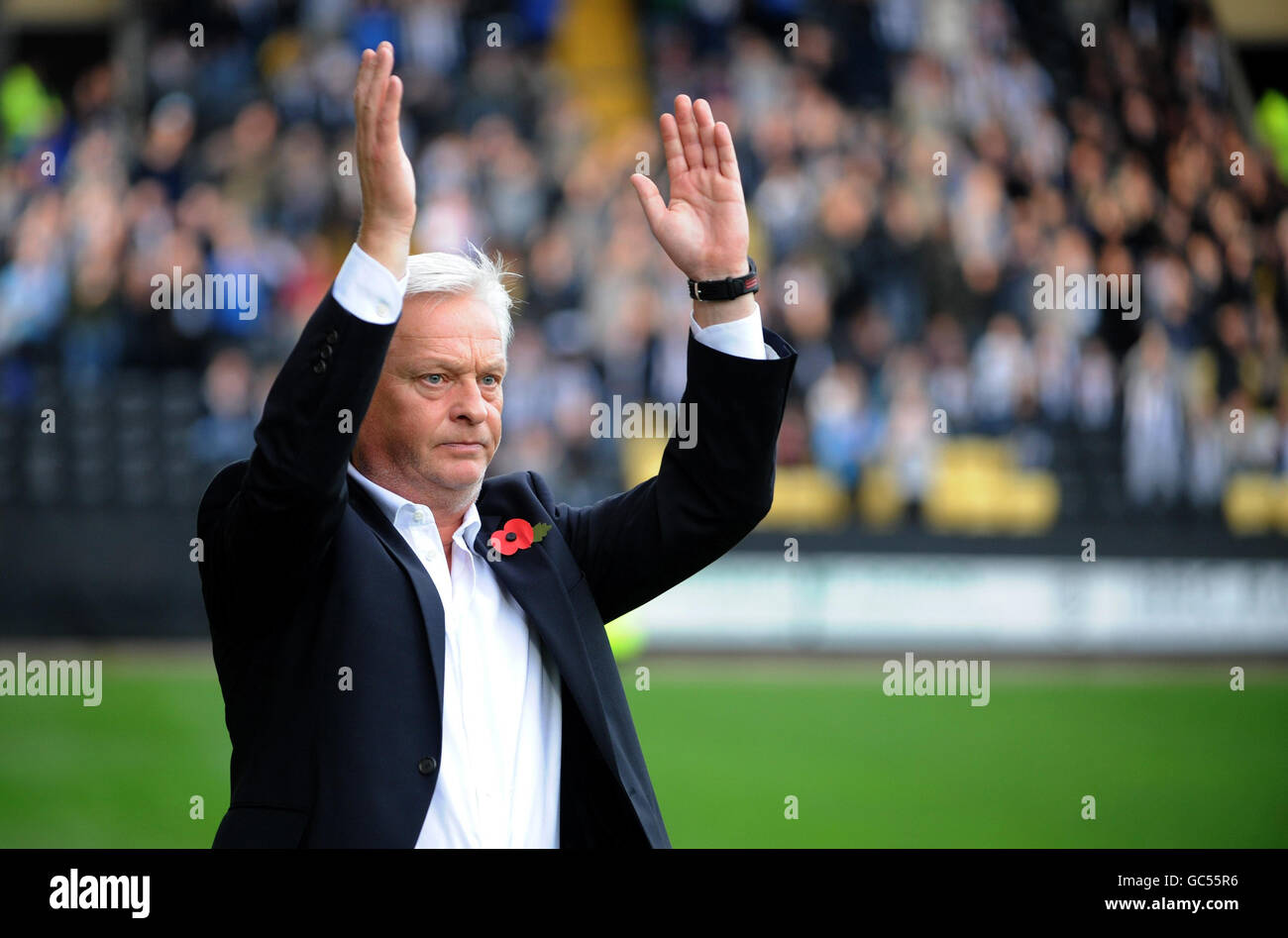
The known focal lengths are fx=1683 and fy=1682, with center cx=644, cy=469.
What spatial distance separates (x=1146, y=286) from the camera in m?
15.7

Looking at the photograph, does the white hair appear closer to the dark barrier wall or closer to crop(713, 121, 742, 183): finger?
crop(713, 121, 742, 183): finger

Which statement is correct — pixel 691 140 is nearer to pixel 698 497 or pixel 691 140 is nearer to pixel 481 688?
pixel 698 497

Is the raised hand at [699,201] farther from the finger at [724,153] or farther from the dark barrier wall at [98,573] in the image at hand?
the dark barrier wall at [98,573]

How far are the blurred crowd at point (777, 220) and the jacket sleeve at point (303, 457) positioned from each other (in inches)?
403

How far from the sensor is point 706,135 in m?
3.21

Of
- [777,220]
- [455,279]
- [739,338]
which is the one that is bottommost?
[739,338]

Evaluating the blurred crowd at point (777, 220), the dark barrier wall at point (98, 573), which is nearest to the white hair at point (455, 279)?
the dark barrier wall at point (98, 573)

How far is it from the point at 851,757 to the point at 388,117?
828cm

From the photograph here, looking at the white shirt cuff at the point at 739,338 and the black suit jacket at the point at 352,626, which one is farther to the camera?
the white shirt cuff at the point at 739,338

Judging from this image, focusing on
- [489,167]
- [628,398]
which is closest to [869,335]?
[628,398]

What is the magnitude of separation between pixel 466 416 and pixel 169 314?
36.6ft

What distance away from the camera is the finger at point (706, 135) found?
3.20 m

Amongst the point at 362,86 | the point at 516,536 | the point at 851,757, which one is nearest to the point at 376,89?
the point at 362,86

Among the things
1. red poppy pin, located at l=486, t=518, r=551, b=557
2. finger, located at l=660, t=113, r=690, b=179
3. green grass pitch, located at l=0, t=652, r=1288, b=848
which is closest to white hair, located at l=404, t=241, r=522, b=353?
red poppy pin, located at l=486, t=518, r=551, b=557
